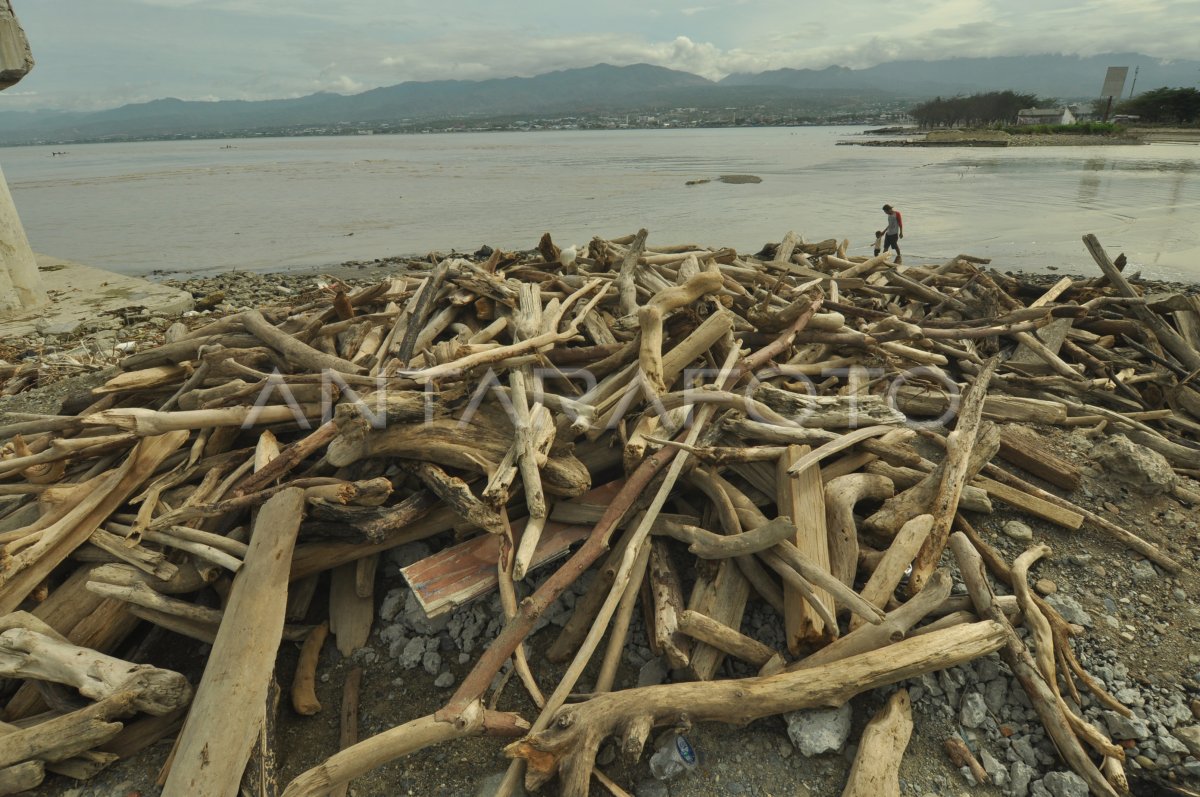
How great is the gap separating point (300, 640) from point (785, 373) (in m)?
3.46

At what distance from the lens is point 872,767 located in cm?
257

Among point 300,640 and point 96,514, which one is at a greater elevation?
point 96,514

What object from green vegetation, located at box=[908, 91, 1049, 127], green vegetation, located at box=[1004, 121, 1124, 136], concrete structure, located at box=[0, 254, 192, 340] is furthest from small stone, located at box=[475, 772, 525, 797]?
green vegetation, located at box=[908, 91, 1049, 127]

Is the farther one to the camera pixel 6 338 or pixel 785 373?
pixel 6 338

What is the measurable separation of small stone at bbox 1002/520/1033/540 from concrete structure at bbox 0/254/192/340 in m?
12.6

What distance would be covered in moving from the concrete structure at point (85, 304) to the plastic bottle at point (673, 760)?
1156cm

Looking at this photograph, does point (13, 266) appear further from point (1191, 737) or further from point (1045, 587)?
point (1191, 737)

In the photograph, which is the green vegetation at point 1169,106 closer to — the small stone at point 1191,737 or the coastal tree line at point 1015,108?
the coastal tree line at point 1015,108

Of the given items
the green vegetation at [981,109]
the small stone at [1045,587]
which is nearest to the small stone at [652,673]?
the small stone at [1045,587]

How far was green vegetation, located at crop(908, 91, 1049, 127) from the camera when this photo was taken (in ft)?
370

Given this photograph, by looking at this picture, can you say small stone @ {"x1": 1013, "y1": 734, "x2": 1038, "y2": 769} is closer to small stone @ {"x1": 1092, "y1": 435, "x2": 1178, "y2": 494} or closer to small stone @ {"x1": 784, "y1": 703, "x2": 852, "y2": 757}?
small stone @ {"x1": 784, "y1": 703, "x2": 852, "y2": 757}

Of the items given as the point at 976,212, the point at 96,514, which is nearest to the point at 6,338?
the point at 96,514

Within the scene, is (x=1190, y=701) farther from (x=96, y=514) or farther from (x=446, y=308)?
(x=96, y=514)

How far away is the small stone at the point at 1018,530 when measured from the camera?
12.0 feet
